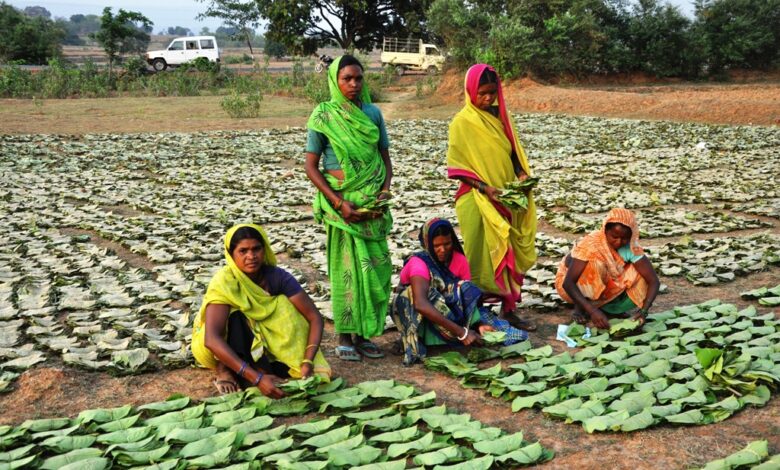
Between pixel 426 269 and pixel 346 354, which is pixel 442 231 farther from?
pixel 346 354

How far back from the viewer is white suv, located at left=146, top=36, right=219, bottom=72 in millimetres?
32781

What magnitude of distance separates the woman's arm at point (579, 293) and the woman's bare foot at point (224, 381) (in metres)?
2.08

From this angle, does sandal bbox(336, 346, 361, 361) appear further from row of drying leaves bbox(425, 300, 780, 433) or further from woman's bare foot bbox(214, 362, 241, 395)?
woman's bare foot bbox(214, 362, 241, 395)

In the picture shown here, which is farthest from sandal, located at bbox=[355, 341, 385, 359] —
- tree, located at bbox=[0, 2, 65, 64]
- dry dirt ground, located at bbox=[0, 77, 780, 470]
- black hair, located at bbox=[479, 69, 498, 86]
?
tree, located at bbox=[0, 2, 65, 64]

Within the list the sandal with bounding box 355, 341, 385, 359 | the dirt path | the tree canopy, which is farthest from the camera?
the tree canopy

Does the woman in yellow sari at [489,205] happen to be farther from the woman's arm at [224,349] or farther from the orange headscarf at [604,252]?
the woman's arm at [224,349]

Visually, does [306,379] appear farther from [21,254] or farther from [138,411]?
[21,254]

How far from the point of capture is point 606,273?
4469 millimetres

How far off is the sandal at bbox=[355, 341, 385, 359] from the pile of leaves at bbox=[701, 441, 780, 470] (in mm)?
1928

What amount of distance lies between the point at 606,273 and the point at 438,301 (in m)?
1.14

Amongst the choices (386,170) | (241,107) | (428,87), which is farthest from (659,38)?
(386,170)

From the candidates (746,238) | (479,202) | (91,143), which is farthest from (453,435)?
(91,143)

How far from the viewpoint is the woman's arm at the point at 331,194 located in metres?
3.94

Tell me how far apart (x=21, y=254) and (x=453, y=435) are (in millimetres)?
4801
